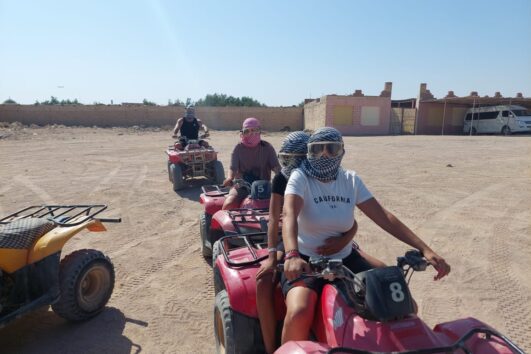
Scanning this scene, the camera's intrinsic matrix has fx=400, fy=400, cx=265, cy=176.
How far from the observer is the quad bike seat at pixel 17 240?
323 centimetres

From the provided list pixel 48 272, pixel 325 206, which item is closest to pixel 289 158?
pixel 325 206

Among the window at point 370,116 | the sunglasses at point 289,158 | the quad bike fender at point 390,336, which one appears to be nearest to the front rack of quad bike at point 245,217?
the sunglasses at point 289,158

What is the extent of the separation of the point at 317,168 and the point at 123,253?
3.91 m

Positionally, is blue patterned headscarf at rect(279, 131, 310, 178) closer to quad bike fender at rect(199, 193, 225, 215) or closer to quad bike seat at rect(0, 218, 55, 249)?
quad bike fender at rect(199, 193, 225, 215)

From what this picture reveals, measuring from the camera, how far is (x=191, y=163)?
382 inches

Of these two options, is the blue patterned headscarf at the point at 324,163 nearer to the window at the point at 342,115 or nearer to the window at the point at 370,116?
the window at the point at 342,115

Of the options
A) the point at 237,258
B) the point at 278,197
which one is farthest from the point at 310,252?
the point at 237,258

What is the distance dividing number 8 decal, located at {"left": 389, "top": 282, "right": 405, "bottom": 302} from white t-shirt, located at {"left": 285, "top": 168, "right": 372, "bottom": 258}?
0.72 m

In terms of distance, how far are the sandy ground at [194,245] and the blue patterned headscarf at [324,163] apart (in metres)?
1.84

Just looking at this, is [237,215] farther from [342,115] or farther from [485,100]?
[485,100]

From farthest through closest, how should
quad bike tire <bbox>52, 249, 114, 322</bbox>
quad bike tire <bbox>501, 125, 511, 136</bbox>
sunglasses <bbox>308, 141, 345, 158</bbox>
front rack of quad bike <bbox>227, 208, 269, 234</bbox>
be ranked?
quad bike tire <bbox>501, 125, 511, 136</bbox>, front rack of quad bike <bbox>227, 208, 269, 234</bbox>, quad bike tire <bbox>52, 249, 114, 322</bbox>, sunglasses <bbox>308, 141, 345, 158</bbox>

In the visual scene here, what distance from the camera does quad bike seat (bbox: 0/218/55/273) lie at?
3.23 m

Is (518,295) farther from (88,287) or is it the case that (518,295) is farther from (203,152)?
(203,152)

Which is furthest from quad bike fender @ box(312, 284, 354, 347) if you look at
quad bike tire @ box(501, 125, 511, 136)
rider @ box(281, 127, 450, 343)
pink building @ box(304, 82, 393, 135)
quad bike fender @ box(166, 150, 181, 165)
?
quad bike tire @ box(501, 125, 511, 136)
